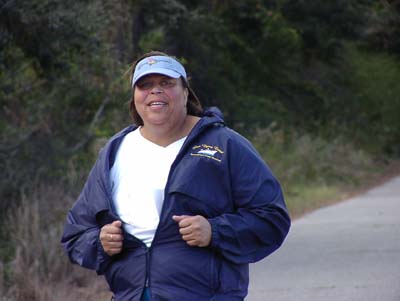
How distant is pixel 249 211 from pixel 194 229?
0.27m

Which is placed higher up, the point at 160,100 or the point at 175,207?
the point at 160,100

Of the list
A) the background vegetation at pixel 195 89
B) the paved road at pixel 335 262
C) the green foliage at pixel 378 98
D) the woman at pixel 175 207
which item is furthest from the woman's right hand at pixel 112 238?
the green foliage at pixel 378 98

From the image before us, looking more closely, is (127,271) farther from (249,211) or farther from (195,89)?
(195,89)

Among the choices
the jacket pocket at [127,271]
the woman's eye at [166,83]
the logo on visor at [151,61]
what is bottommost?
the jacket pocket at [127,271]

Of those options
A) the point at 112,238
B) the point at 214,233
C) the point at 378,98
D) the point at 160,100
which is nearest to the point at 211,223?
the point at 214,233

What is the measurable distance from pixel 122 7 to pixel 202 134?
36.9 feet

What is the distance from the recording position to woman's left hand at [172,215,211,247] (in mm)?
3594

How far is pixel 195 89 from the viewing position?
2114 cm

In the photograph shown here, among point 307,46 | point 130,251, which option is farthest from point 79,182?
point 307,46

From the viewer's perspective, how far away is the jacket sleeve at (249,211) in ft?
12.2

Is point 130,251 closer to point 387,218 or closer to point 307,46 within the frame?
point 387,218

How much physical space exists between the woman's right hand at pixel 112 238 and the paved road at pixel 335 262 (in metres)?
4.57

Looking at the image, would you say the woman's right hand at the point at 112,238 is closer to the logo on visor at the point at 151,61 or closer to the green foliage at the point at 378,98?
the logo on visor at the point at 151,61

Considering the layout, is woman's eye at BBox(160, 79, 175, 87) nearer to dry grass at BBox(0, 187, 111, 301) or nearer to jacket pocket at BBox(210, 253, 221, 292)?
jacket pocket at BBox(210, 253, 221, 292)
